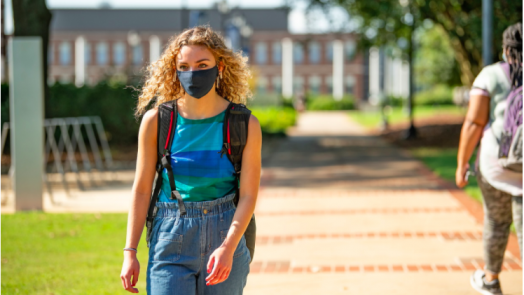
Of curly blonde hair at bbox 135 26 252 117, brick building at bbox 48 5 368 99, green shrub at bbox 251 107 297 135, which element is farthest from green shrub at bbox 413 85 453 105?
curly blonde hair at bbox 135 26 252 117

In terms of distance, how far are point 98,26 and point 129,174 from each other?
7256 centimetres

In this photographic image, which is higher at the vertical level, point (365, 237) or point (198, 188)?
point (198, 188)

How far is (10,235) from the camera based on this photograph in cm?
780

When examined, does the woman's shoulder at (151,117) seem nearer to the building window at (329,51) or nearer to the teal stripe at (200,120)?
the teal stripe at (200,120)

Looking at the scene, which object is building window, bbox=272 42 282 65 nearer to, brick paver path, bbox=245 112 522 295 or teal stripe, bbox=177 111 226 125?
brick paver path, bbox=245 112 522 295

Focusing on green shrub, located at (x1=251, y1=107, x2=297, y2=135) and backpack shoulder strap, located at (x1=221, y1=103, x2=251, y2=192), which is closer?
backpack shoulder strap, located at (x1=221, y1=103, x2=251, y2=192)

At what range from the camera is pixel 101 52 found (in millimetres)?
79312

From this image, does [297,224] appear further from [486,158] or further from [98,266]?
[486,158]

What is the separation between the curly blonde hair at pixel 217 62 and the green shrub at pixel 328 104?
7150cm

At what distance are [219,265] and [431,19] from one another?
57.2ft

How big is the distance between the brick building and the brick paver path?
65.0 metres

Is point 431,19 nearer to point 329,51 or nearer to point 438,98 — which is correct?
point 438,98

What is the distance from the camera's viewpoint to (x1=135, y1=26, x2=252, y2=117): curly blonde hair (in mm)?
2879

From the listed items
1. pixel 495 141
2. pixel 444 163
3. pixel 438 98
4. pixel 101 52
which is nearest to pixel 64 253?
pixel 495 141
